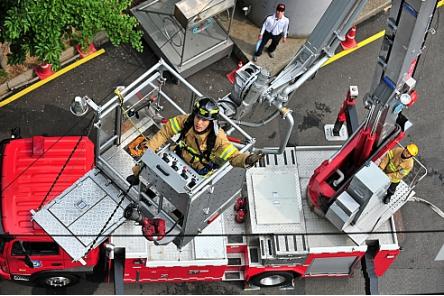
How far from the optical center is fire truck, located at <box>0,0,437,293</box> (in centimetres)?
1558

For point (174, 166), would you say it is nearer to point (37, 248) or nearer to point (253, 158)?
point (253, 158)

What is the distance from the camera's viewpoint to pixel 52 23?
1683cm

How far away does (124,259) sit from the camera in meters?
17.0

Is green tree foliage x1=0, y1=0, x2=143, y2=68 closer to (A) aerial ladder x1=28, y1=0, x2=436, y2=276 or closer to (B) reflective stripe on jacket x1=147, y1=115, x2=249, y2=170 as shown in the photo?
(A) aerial ladder x1=28, y1=0, x2=436, y2=276

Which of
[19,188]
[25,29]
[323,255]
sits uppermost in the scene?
[25,29]

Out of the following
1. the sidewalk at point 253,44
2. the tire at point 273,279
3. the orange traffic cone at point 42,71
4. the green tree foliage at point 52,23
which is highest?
the green tree foliage at point 52,23

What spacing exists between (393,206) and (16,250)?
6.90 metres

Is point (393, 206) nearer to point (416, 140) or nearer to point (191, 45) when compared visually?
point (416, 140)

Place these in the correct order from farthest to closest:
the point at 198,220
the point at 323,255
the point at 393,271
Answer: the point at 393,271 → the point at 323,255 → the point at 198,220

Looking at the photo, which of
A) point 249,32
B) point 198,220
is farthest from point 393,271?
point 249,32

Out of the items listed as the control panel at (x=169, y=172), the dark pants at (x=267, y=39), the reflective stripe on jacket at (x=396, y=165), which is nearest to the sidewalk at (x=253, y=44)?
the dark pants at (x=267, y=39)

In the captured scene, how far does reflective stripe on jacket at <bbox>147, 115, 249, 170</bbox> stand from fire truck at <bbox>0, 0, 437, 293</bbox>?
262mm

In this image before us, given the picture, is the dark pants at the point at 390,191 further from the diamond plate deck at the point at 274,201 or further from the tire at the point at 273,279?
the tire at the point at 273,279

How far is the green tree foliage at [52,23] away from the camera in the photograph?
1631 centimetres
